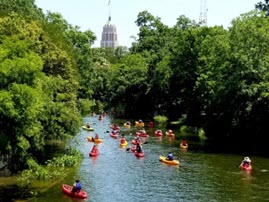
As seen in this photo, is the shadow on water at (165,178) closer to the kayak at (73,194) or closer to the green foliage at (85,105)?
the kayak at (73,194)

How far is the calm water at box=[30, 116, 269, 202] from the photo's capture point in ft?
87.2

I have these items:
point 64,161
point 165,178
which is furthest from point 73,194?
point 165,178

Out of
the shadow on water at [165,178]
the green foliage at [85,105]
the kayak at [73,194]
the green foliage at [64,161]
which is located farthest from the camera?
the green foliage at [85,105]

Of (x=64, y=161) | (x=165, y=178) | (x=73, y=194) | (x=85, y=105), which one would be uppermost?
(x=85, y=105)

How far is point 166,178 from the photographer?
103ft

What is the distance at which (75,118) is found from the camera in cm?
3278

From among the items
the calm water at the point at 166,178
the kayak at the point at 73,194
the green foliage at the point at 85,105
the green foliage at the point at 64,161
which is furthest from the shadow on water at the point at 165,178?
the green foliage at the point at 85,105

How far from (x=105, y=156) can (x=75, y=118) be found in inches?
313

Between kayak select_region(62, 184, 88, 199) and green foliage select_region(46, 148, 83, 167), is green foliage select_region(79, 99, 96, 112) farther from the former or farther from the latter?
kayak select_region(62, 184, 88, 199)

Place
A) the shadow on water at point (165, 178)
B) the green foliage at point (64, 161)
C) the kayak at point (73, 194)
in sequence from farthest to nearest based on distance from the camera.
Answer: the green foliage at point (64, 161)
the shadow on water at point (165, 178)
the kayak at point (73, 194)

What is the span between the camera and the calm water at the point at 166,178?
1047 inches

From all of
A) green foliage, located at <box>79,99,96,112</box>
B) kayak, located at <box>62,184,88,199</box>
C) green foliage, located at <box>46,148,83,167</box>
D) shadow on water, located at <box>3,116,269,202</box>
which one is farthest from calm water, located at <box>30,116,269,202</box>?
green foliage, located at <box>79,99,96,112</box>

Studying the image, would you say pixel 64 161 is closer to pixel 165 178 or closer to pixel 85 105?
pixel 165 178

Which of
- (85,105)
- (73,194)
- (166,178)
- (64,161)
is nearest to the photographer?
(73,194)
